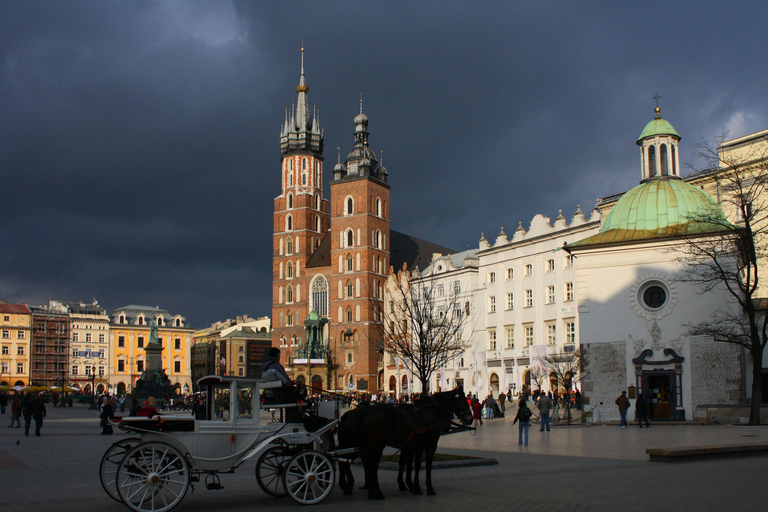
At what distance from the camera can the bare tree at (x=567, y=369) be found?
→ 115 ft

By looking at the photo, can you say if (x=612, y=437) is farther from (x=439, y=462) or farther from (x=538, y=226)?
(x=538, y=226)

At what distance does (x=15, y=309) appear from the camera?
116 metres

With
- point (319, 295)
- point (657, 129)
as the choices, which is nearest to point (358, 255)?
point (319, 295)

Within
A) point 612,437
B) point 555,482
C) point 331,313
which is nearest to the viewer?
point 555,482

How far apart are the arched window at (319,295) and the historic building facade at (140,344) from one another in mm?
33685

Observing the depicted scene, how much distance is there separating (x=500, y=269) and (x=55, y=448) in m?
46.2

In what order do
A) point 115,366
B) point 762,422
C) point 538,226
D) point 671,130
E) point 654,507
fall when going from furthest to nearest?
1. point 115,366
2. point 538,226
3. point 671,130
4. point 762,422
5. point 654,507

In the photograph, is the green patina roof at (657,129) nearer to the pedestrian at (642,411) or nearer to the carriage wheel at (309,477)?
the pedestrian at (642,411)

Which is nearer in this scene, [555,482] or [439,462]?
[555,482]

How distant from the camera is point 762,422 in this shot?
29.6m

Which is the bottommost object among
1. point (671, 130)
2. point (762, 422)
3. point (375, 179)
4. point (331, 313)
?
point (762, 422)

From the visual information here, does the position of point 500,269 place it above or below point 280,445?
above

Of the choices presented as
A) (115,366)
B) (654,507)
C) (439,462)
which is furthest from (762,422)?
(115,366)

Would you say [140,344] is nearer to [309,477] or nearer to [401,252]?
[401,252]
